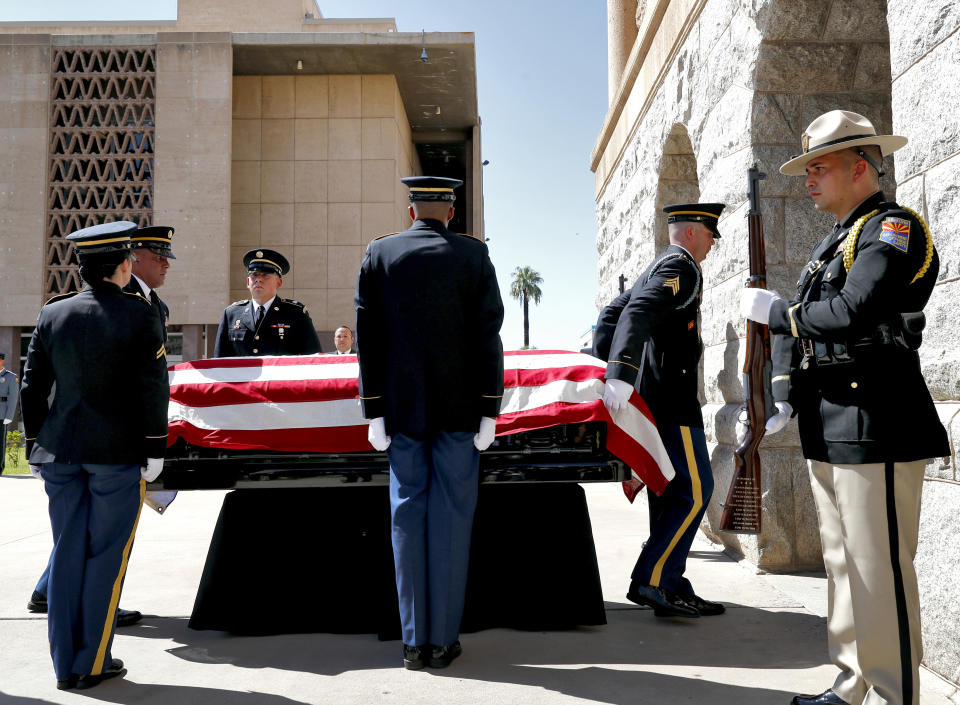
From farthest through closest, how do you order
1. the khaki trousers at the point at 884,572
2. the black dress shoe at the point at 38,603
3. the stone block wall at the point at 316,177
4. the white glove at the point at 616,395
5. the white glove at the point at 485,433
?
the stone block wall at the point at 316,177 < the black dress shoe at the point at 38,603 < the white glove at the point at 616,395 < the white glove at the point at 485,433 < the khaki trousers at the point at 884,572

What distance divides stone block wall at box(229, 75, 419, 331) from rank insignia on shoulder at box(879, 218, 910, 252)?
74.9ft

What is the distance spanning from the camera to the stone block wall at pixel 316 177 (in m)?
24.8

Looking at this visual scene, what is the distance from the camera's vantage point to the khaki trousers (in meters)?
2.19

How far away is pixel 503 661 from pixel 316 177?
23.5 m

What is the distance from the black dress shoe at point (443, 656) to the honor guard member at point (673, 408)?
978mm

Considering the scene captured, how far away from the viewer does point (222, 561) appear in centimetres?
362

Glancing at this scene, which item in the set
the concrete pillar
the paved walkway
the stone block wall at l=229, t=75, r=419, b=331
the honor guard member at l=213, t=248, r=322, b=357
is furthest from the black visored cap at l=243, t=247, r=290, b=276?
the stone block wall at l=229, t=75, r=419, b=331

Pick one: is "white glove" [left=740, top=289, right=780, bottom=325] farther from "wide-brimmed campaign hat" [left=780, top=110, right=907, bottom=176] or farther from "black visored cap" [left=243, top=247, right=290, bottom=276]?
"black visored cap" [left=243, top=247, right=290, bottom=276]

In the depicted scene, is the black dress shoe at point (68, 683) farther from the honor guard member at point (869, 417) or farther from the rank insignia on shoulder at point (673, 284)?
the rank insignia on shoulder at point (673, 284)

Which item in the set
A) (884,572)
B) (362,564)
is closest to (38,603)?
(362,564)

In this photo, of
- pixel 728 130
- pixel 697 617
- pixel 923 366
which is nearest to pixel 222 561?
pixel 697 617

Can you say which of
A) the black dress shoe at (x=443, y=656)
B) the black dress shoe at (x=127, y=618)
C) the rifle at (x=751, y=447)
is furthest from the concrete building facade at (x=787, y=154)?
the black dress shoe at (x=127, y=618)

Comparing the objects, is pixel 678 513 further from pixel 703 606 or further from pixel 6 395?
pixel 6 395

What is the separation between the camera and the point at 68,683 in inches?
112
